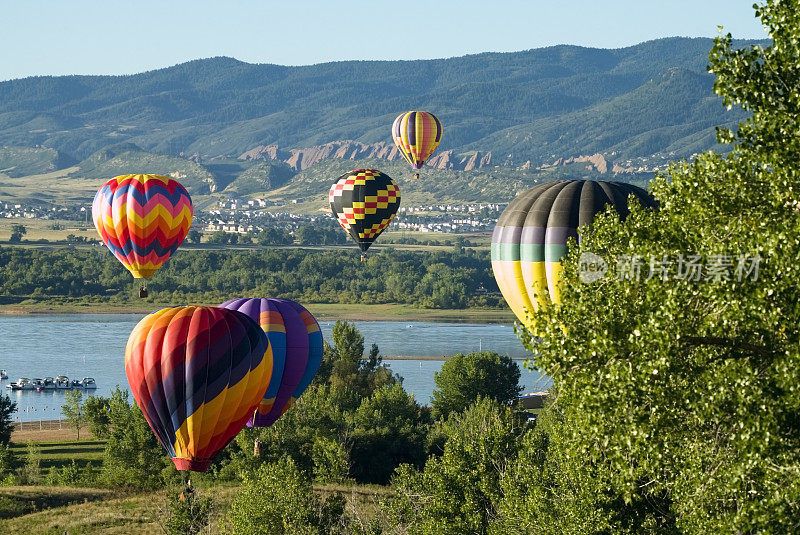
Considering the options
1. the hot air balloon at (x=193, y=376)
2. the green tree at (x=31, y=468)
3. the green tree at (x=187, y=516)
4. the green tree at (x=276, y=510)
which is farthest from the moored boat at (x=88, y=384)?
the green tree at (x=276, y=510)

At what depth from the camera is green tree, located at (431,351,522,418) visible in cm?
7338

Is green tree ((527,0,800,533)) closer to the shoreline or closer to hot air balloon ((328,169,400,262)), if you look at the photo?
hot air balloon ((328,169,400,262))

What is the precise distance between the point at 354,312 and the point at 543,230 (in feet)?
396

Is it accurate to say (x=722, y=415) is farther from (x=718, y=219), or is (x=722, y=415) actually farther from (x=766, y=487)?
(x=718, y=219)

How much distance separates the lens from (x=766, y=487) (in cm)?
1506

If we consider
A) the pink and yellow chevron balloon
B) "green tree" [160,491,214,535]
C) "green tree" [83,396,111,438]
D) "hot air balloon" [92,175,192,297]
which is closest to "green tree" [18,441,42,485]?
"green tree" [83,396,111,438]

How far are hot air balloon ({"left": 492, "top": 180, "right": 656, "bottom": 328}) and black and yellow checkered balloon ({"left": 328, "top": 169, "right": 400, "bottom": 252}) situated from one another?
34865 millimetres

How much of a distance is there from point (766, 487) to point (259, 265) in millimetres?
177937

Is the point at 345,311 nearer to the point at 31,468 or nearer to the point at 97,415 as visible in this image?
the point at 97,415

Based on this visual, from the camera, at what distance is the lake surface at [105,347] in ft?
307

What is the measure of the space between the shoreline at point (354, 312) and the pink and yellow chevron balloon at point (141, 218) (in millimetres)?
Result: 88533

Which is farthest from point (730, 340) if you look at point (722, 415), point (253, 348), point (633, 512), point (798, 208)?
point (253, 348)

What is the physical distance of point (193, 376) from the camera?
31359 millimetres

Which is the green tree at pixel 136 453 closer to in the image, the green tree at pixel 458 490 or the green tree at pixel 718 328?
the green tree at pixel 458 490
